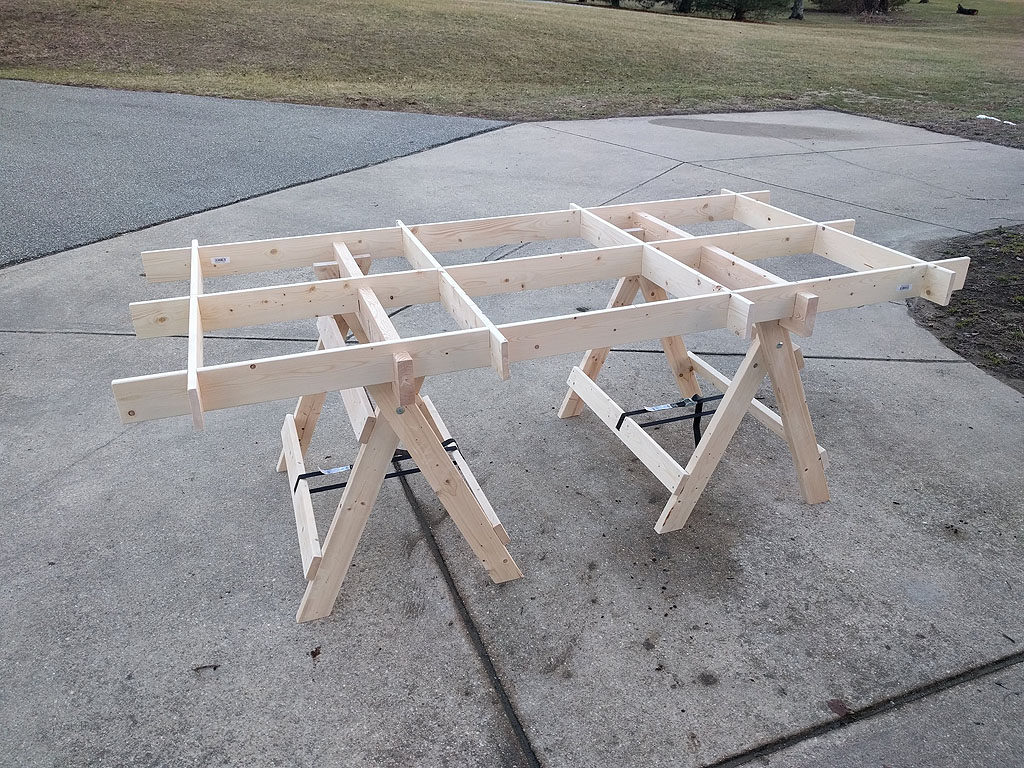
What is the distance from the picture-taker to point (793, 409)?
3.75 m

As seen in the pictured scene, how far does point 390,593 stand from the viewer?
341cm

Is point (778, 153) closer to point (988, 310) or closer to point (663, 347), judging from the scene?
point (988, 310)

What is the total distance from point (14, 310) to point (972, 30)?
3842 cm

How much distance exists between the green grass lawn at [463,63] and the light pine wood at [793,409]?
10.7 meters

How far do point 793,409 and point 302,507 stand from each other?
7.79 feet

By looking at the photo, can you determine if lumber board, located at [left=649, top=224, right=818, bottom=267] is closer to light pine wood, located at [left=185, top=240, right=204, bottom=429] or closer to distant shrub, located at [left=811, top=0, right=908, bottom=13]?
light pine wood, located at [left=185, top=240, right=204, bottom=429]

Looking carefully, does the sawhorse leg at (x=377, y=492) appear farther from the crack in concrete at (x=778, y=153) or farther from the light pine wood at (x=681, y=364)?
the crack in concrete at (x=778, y=153)

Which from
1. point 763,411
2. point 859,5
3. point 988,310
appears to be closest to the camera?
point 763,411

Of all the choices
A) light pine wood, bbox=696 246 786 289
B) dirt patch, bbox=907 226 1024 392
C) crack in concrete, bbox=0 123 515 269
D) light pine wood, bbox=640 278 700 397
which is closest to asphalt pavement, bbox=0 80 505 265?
crack in concrete, bbox=0 123 515 269

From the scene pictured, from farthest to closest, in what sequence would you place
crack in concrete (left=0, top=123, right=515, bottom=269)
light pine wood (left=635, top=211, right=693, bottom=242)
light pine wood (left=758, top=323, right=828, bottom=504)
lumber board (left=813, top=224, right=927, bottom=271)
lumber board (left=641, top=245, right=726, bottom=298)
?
crack in concrete (left=0, top=123, right=515, bottom=269) < light pine wood (left=635, top=211, right=693, bottom=242) < lumber board (left=813, top=224, right=927, bottom=271) < light pine wood (left=758, top=323, right=828, bottom=504) < lumber board (left=641, top=245, right=726, bottom=298)

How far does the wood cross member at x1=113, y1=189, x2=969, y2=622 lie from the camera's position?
106 inches

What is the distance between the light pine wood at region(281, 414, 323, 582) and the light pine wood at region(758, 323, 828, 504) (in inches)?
85.4

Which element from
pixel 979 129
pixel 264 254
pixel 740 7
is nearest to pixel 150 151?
pixel 264 254

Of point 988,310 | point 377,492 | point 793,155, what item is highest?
point 377,492
